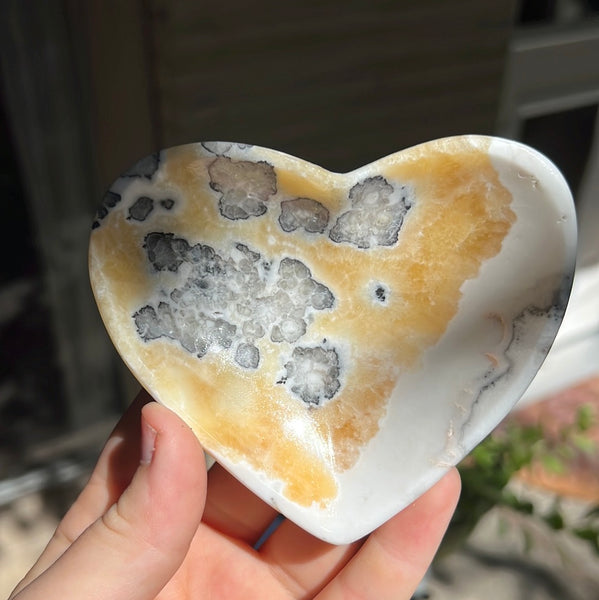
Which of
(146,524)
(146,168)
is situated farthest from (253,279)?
(146,524)

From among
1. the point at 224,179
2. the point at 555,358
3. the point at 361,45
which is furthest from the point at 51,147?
the point at 555,358

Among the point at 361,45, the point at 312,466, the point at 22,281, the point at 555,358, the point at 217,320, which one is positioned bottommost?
the point at 555,358

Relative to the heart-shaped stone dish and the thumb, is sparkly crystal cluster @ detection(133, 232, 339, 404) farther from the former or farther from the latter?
the thumb

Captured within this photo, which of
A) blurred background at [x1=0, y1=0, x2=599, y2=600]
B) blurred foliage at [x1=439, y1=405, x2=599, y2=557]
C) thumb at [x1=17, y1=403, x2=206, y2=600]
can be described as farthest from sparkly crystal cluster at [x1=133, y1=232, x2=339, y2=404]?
blurred foliage at [x1=439, y1=405, x2=599, y2=557]

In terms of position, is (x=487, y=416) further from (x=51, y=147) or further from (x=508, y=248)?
(x=51, y=147)

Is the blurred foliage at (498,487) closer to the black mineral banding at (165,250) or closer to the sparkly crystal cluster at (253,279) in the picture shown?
the sparkly crystal cluster at (253,279)

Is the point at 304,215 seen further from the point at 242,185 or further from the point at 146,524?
the point at 146,524
